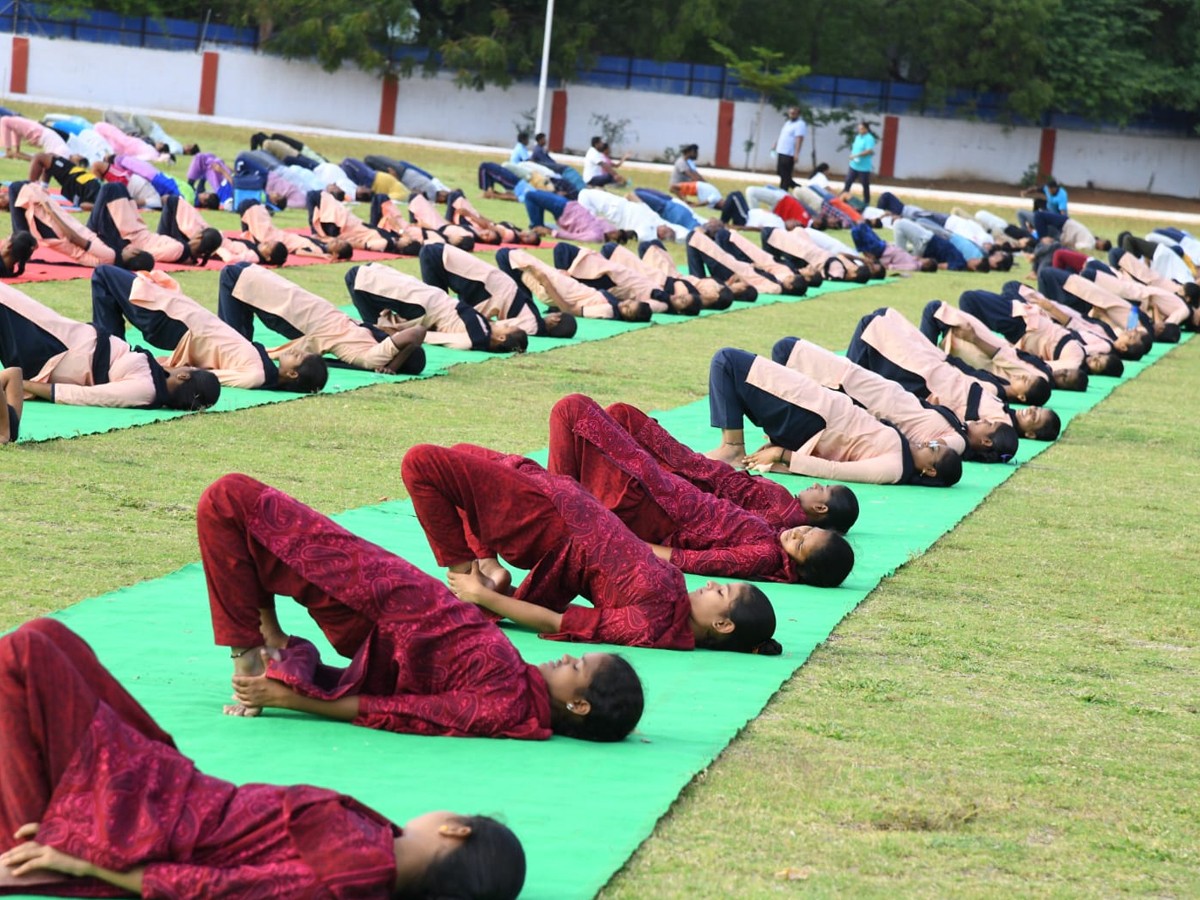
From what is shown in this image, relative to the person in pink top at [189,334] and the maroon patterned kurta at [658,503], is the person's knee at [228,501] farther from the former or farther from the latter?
the person in pink top at [189,334]

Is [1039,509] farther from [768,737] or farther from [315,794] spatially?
[315,794]

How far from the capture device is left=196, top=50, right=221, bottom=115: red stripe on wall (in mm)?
39281

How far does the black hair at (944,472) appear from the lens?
8.55 m

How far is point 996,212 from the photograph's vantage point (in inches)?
1287

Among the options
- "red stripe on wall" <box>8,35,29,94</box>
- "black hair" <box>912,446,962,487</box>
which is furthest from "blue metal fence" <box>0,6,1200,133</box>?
"black hair" <box>912,446,962,487</box>

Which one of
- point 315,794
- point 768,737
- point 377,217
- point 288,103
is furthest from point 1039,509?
point 288,103

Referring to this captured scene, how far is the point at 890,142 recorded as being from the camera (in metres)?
40.5

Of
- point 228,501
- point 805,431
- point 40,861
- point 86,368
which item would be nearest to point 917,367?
point 805,431

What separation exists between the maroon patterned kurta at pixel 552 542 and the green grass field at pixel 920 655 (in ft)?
1.69

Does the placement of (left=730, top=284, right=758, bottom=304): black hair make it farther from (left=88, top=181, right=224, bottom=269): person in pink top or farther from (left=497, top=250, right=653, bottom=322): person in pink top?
(left=88, top=181, right=224, bottom=269): person in pink top

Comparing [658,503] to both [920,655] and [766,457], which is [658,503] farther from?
[766,457]

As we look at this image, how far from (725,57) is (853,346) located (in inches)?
1301

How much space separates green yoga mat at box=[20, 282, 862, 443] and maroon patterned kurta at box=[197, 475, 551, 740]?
12.1ft

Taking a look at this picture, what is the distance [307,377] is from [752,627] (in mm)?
4832
